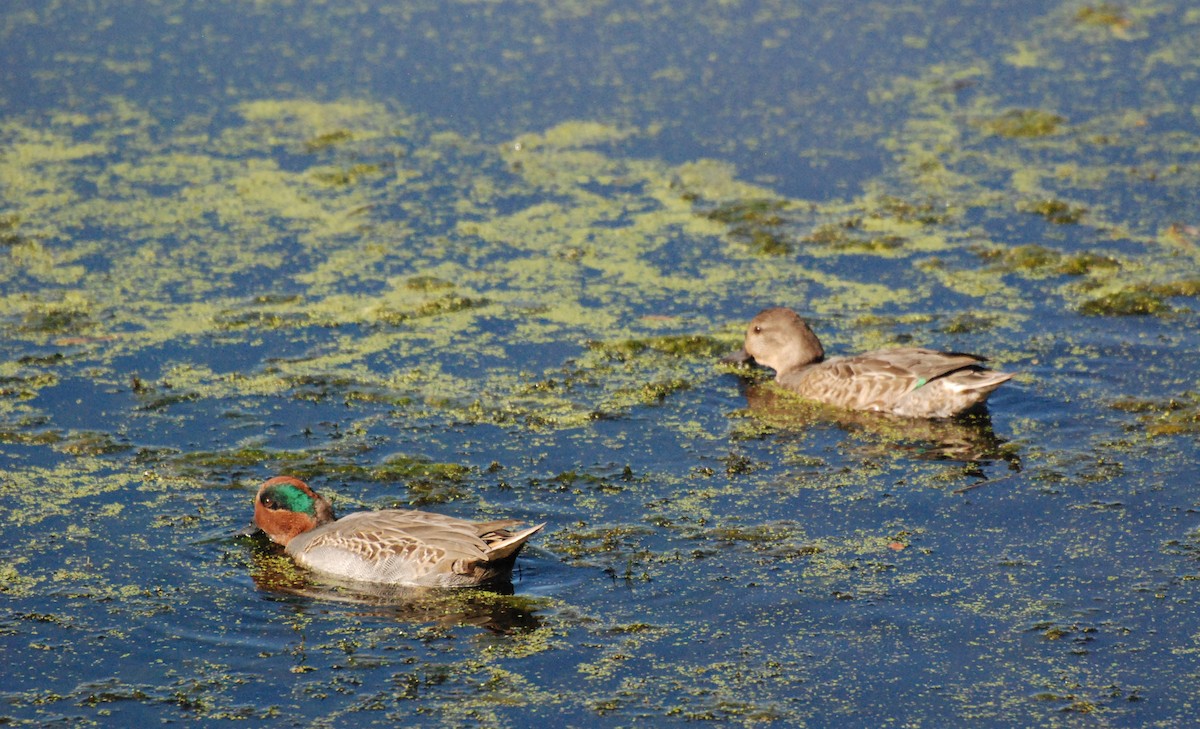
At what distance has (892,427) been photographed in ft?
27.5

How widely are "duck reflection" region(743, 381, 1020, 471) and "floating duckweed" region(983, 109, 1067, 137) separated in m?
4.25

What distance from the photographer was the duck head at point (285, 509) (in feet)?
22.9

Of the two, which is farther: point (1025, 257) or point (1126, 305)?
point (1025, 257)

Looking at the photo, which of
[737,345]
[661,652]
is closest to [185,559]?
[661,652]

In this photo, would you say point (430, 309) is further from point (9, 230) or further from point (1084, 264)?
point (1084, 264)

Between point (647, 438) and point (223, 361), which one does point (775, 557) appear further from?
point (223, 361)

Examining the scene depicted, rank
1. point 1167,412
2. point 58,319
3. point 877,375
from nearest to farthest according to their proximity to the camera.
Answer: point 1167,412 → point 877,375 → point 58,319

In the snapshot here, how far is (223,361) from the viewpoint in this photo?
881 cm

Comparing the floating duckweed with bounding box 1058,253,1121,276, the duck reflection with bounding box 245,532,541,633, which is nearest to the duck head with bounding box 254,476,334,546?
the duck reflection with bounding box 245,532,541,633

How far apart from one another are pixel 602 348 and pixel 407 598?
2825 millimetres

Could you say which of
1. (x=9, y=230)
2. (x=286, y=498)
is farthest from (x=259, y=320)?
(x=286, y=498)

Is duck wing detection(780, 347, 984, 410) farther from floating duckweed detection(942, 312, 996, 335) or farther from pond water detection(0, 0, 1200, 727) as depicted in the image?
floating duckweed detection(942, 312, 996, 335)

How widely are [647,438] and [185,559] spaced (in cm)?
241

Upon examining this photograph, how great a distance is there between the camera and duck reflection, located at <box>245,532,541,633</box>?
6.29 m
